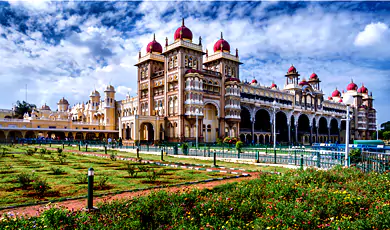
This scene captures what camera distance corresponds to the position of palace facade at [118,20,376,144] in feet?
163

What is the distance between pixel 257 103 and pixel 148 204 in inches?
2260

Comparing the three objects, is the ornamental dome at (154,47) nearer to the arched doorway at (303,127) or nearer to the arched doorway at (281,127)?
the arched doorway at (281,127)

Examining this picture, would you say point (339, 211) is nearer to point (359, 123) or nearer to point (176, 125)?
point (176, 125)

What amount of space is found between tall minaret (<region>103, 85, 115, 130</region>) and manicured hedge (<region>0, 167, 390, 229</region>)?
66.5 meters

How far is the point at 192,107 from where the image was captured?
48.9 meters

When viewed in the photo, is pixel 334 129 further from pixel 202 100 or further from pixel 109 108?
pixel 109 108

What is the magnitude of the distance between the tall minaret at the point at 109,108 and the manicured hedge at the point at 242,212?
218ft

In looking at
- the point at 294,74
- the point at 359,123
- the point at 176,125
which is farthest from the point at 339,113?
the point at 176,125

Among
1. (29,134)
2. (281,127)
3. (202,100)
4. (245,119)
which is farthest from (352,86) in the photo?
(29,134)

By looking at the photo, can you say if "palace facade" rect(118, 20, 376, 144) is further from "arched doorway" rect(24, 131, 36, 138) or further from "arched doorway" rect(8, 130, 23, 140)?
"arched doorway" rect(8, 130, 23, 140)

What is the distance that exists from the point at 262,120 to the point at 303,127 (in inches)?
692

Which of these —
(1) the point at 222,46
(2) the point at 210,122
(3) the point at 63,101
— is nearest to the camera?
(2) the point at 210,122

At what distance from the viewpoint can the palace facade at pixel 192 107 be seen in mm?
50000

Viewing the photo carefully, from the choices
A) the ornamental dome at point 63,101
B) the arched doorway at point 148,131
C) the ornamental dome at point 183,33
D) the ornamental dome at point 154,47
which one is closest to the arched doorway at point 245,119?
the arched doorway at point 148,131
